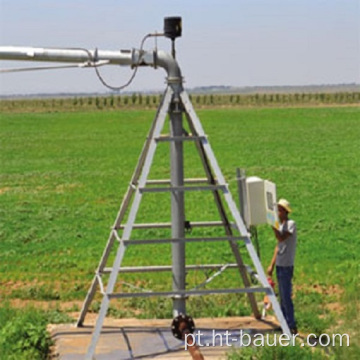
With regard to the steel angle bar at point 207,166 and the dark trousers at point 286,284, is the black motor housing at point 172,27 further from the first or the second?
the dark trousers at point 286,284

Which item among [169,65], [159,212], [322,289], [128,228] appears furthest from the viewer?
[159,212]

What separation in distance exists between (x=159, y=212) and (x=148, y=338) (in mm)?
11320

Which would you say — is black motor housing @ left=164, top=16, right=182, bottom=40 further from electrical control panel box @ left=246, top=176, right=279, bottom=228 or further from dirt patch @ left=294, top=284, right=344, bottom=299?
dirt patch @ left=294, top=284, right=344, bottom=299

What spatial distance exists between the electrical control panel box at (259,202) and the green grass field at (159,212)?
1530 mm

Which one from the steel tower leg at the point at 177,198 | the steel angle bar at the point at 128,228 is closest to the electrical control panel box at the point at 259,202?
the steel tower leg at the point at 177,198

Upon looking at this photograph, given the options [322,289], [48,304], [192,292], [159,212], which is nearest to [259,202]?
[192,292]

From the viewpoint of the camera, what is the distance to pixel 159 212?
66.5 feet

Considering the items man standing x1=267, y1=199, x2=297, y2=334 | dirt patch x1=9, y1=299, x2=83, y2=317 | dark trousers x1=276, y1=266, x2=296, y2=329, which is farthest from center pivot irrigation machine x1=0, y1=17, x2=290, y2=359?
dirt patch x1=9, y1=299, x2=83, y2=317

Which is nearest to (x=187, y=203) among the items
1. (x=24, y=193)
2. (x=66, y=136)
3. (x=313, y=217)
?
(x=313, y=217)

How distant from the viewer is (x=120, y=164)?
31625 millimetres

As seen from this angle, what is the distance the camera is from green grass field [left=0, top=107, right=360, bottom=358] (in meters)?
11.6

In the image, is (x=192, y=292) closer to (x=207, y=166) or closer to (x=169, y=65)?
(x=207, y=166)

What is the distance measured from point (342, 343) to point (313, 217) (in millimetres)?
10357

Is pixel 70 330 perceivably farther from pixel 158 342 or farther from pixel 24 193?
pixel 24 193
